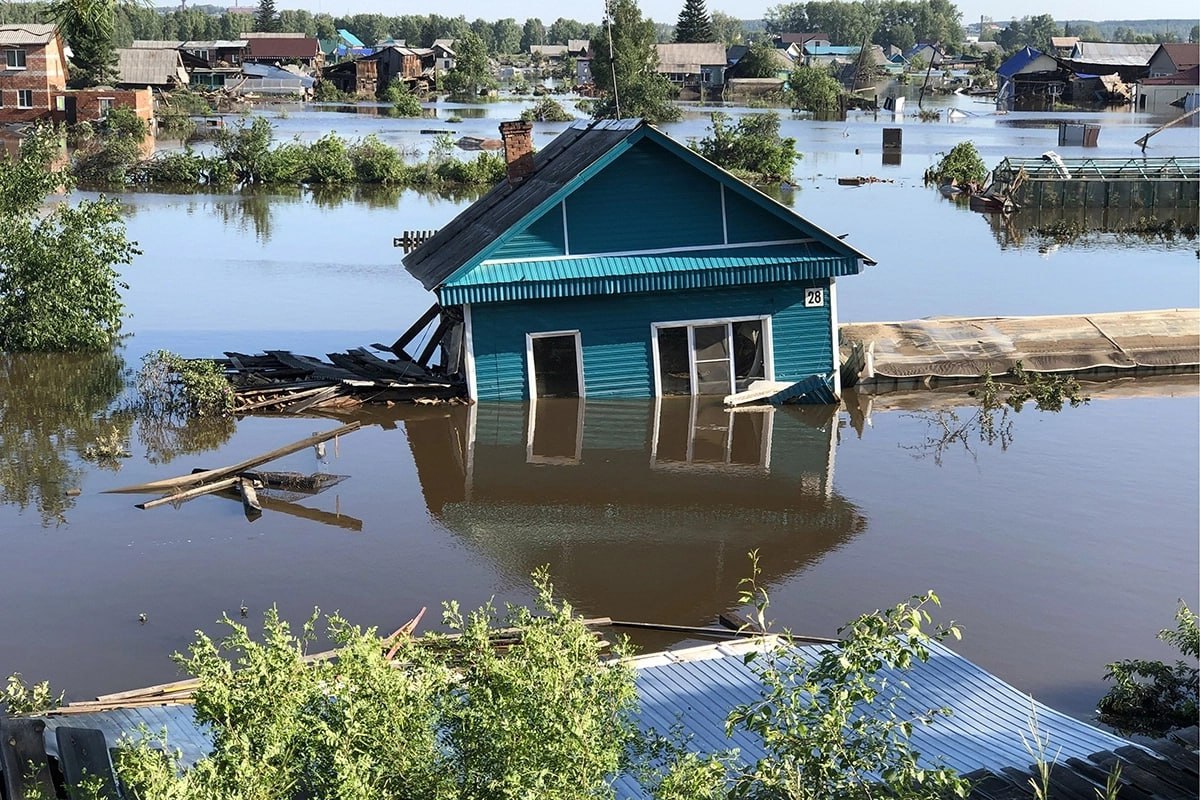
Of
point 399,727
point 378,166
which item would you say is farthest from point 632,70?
point 399,727

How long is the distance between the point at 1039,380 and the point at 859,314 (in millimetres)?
6412

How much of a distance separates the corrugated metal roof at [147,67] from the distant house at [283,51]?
115ft

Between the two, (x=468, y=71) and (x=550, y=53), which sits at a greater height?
(x=550, y=53)

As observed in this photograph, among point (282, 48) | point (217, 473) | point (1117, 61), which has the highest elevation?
point (282, 48)

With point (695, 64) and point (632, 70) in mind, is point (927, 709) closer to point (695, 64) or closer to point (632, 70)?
point (632, 70)

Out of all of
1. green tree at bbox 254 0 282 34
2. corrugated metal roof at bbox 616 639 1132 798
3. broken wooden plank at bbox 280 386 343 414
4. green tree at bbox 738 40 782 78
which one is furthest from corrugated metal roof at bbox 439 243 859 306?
green tree at bbox 254 0 282 34

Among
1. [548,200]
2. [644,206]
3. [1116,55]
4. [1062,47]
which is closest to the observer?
[548,200]

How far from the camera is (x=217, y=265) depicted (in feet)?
108

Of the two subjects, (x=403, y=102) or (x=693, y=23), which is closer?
(x=403, y=102)

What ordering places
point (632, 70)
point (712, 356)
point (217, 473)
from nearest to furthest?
point (217, 473), point (712, 356), point (632, 70)

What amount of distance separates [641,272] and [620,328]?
1067 mm

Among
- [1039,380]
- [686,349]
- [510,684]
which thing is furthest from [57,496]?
[1039,380]

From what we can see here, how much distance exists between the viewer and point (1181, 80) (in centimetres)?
9831

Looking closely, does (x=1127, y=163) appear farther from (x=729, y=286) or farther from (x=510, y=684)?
(x=510, y=684)
